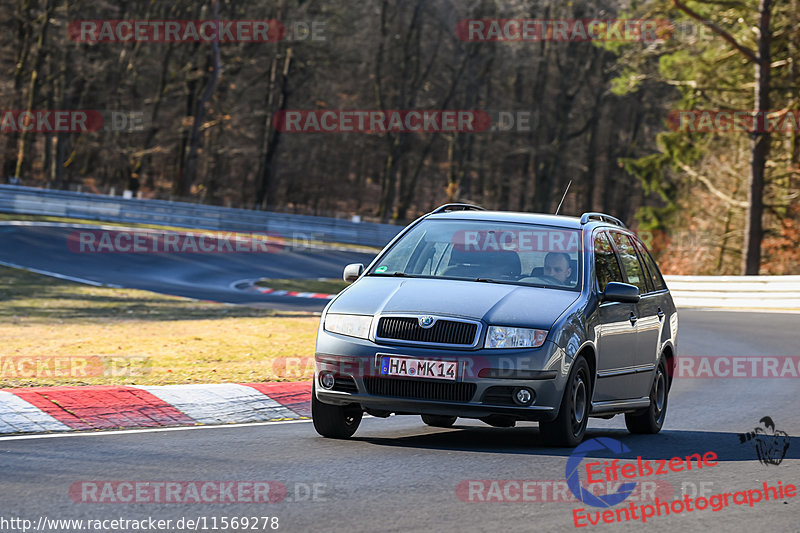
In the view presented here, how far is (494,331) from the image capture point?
25.0ft

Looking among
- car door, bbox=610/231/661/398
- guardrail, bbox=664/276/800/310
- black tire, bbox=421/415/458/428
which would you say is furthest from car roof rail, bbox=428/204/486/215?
guardrail, bbox=664/276/800/310

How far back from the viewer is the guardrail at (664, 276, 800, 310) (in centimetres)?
2720

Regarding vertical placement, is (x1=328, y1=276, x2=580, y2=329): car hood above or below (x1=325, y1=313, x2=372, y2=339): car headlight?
above

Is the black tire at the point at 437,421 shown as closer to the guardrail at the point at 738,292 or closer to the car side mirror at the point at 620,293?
the car side mirror at the point at 620,293

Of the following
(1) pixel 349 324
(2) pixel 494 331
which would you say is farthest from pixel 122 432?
(2) pixel 494 331

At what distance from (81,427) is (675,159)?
1489 inches

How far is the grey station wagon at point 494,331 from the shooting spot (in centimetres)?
761

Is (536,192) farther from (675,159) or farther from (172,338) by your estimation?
(172,338)

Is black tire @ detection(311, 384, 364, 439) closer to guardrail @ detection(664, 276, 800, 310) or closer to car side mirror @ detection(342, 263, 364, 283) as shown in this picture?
car side mirror @ detection(342, 263, 364, 283)

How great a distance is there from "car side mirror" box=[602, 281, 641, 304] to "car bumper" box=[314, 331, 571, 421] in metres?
1.03

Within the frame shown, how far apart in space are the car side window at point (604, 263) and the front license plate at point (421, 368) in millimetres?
1817

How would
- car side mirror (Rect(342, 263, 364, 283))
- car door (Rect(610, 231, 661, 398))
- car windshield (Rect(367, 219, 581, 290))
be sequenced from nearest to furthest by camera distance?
car windshield (Rect(367, 219, 581, 290)) < car side mirror (Rect(342, 263, 364, 283)) < car door (Rect(610, 231, 661, 398))

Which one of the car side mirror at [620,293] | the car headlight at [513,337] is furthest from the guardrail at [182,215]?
the car headlight at [513,337]

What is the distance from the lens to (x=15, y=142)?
59.8 metres
